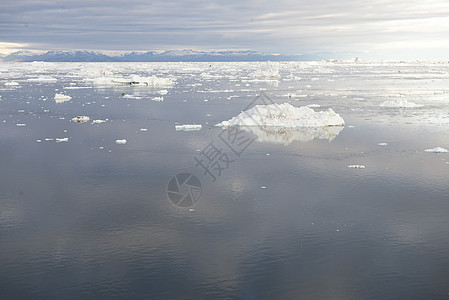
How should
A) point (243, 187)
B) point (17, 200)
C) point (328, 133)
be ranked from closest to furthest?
1. point (17, 200)
2. point (243, 187)
3. point (328, 133)

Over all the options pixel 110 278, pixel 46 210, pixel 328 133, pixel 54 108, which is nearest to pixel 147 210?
pixel 46 210

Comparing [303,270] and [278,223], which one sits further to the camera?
[278,223]

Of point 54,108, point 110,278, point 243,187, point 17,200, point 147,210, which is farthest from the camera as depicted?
point 54,108

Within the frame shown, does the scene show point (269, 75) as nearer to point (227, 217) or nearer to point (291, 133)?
point (291, 133)

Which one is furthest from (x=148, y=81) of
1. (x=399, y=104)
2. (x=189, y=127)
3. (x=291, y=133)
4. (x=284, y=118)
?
(x=291, y=133)

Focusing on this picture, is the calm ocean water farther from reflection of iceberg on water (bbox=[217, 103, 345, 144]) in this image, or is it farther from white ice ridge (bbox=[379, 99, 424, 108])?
white ice ridge (bbox=[379, 99, 424, 108])

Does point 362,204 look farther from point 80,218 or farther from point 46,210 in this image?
point 46,210
